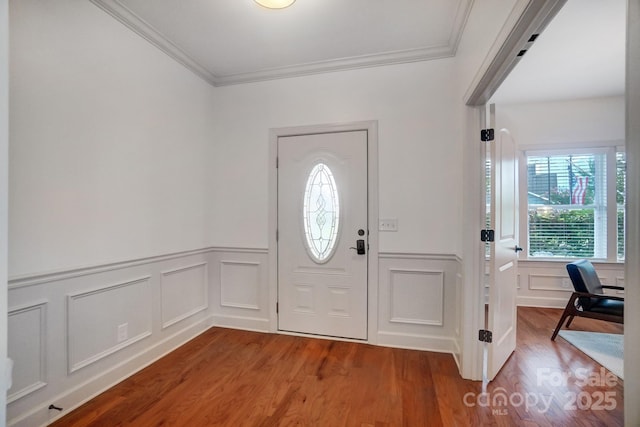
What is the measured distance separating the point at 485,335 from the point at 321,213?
169cm

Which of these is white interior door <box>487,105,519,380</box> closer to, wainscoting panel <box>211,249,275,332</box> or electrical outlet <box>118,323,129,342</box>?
wainscoting panel <box>211,249,275,332</box>

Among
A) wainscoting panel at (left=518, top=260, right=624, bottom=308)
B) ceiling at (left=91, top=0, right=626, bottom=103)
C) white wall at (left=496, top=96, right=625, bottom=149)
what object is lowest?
wainscoting panel at (left=518, top=260, right=624, bottom=308)

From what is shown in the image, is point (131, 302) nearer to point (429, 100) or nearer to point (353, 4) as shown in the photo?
point (353, 4)

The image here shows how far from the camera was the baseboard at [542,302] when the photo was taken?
3.96m

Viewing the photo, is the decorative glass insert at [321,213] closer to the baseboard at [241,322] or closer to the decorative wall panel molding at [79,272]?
the baseboard at [241,322]

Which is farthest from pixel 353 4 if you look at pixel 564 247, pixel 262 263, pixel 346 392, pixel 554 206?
pixel 564 247

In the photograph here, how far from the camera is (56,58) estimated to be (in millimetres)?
1812

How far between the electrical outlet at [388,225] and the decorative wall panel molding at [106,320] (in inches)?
80.9

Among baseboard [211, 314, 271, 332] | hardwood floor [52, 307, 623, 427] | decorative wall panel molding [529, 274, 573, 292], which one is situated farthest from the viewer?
decorative wall panel molding [529, 274, 573, 292]

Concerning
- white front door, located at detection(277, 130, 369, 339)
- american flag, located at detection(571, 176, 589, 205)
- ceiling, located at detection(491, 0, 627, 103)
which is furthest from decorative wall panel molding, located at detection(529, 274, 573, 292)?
white front door, located at detection(277, 130, 369, 339)

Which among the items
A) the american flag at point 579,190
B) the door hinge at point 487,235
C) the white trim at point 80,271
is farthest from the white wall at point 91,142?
the american flag at point 579,190

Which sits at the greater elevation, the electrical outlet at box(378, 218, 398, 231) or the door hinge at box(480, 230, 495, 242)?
the electrical outlet at box(378, 218, 398, 231)

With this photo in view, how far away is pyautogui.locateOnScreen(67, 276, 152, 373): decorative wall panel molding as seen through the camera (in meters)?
1.94

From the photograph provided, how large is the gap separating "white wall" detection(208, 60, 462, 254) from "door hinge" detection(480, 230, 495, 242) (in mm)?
384
